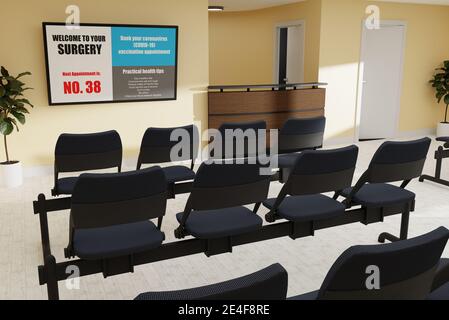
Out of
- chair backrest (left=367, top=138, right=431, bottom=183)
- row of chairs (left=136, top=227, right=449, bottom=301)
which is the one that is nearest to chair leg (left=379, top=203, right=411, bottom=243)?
chair backrest (left=367, top=138, right=431, bottom=183)

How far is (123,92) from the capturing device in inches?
233

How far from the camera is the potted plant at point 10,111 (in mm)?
4918

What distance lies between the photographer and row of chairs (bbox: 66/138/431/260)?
231 cm

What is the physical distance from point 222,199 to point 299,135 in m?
2.26

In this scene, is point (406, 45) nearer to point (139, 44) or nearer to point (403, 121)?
point (403, 121)

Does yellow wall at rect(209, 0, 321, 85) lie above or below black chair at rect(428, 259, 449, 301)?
above

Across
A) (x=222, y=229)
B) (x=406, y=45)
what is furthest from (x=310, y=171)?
(x=406, y=45)

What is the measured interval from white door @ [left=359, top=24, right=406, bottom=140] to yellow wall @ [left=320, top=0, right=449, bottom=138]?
0.17 metres

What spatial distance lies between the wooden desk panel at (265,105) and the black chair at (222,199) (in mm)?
3755

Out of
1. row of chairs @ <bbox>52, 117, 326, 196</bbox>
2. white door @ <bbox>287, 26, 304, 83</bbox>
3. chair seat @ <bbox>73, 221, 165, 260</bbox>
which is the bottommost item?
chair seat @ <bbox>73, 221, 165, 260</bbox>

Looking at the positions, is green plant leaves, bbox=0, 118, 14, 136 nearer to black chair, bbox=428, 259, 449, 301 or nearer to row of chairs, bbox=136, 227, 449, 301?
row of chairs, bbox=136, 227, 449, 301

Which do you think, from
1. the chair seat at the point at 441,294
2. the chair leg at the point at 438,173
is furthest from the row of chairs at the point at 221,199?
the chair leg at the point at 438,173

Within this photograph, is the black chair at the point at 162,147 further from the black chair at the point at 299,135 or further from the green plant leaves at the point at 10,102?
the green plant leaves at the point at 10,102

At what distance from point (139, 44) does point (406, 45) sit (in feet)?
16.2
